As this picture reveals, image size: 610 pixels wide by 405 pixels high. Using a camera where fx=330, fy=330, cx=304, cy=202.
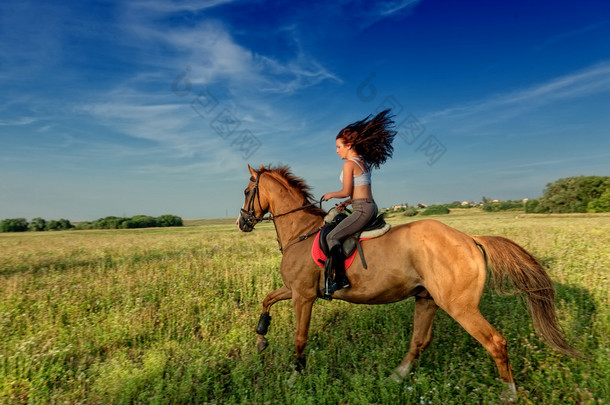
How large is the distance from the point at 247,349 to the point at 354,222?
2860 mm

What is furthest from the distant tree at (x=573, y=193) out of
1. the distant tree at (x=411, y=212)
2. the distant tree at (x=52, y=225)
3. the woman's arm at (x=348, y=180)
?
the distant tree at (x=52, y=225)

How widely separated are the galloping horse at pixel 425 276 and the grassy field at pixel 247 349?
1.23 feet

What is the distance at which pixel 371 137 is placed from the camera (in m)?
4.86

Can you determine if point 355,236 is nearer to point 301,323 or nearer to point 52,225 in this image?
point 301,323

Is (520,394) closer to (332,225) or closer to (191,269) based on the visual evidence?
(332,225)

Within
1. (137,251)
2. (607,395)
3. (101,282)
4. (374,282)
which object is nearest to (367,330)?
(374,282)

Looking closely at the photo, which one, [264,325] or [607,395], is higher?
[264,325]

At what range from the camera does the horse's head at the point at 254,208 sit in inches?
224

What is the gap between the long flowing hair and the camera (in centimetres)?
486

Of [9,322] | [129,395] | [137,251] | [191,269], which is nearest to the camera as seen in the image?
[129,395]

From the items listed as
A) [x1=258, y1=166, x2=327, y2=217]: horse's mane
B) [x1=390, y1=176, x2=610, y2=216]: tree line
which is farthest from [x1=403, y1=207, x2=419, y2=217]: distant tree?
[x1=258, y1=166, x2=327, y2=217]: horse's mane

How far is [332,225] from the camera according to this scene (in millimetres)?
4777

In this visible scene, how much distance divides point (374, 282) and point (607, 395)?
9.23 feet

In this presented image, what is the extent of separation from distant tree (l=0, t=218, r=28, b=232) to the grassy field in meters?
59.3
